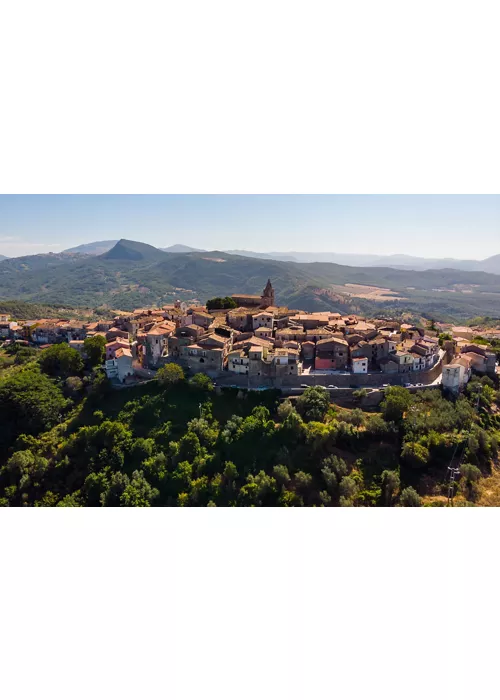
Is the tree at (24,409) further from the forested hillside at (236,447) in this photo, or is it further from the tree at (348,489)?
the tree at (348,489)

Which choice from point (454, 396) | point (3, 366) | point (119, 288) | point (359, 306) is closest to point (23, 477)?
point (3, 366)

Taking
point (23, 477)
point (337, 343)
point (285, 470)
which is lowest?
point (23, 477)

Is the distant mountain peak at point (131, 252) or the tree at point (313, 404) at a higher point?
the distant mountain peak at point (131, 252)

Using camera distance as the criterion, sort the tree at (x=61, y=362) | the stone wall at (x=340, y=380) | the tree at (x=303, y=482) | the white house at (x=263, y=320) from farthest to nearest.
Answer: the white house at (x=263, y=320), the tree at (x=61, y=362), the stone wall at (x=340, y=380), the tree at (x=303, y=482)

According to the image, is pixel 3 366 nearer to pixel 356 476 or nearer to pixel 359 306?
pixel 356 476

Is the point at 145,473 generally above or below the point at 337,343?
below

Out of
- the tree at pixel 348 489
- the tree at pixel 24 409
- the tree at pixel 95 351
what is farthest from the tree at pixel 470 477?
the tree at pixel 95 351

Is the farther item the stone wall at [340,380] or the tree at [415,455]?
the stone wall at [340,380]

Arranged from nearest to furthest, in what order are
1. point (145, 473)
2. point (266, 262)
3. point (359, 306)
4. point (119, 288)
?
point (145, 473)
point (359, 306)
point (119, 288)
point (266, 262)
